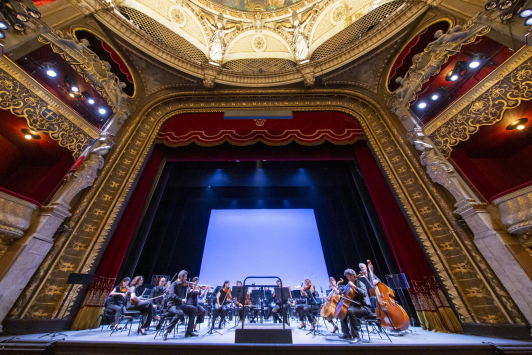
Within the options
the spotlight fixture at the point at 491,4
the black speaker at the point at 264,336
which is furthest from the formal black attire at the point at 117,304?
the spotlight fixture at the point at 491,4

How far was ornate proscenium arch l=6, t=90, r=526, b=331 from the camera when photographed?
354cm

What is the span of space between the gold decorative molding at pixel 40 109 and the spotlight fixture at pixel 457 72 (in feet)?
27.7

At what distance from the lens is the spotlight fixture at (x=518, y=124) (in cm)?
416

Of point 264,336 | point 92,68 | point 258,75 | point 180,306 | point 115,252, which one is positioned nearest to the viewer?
point 264,336

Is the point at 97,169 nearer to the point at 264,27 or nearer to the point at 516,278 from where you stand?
the point at 264,27

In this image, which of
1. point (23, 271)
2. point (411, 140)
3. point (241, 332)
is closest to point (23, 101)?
point (23, 271)

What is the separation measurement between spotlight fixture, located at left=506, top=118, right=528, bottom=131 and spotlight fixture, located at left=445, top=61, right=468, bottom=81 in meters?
1.38

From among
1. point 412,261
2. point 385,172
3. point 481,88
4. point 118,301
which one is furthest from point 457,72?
point 118,301

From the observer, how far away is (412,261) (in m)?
4.55

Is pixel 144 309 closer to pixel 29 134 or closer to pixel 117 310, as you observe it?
pixel 117 310

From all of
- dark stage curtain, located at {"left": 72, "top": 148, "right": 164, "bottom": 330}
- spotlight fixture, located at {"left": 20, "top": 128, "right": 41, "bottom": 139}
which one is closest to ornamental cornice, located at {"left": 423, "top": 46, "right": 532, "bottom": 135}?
dark stage curtain, located at {"left": 72, "top": 148, "right": 164, "bottom": 330}

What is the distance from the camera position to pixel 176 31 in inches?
240

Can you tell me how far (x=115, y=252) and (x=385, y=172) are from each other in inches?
271

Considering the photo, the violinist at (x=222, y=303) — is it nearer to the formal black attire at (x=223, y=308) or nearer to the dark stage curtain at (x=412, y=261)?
the formal black attire at (x=223, y=308)
